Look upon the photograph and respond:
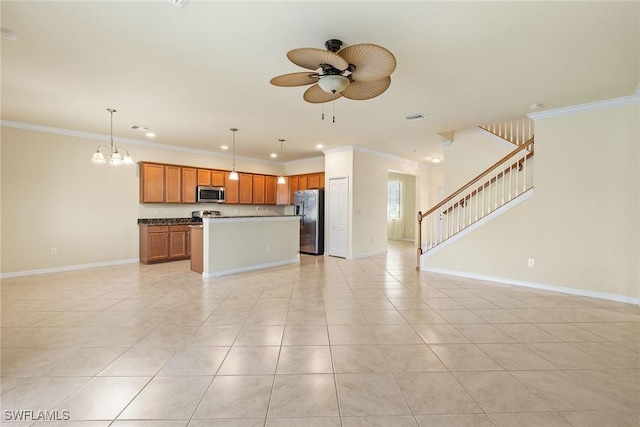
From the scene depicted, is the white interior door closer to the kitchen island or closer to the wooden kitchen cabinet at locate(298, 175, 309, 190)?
the kitchen island

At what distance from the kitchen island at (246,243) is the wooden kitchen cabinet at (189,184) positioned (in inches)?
89.0

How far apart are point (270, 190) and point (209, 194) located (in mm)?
1942

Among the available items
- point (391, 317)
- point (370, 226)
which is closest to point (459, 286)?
point (391, 317)

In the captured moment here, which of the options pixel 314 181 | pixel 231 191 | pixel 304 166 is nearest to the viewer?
pixel 231 191

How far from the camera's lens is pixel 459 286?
14.7ft

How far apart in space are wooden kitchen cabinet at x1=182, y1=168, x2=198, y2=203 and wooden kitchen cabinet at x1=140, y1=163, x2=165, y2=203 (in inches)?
18.4

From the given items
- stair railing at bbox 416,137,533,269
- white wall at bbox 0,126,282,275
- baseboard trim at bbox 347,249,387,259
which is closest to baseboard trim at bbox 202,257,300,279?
baseboard trim at bbox 347,249,387,259

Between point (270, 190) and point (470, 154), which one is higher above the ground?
point (470, 154)

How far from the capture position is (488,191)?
5137mm

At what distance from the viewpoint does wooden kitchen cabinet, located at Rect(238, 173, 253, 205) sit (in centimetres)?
802

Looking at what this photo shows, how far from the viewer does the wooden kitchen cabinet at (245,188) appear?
8016 millimetres

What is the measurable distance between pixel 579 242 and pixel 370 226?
4033 millimetres

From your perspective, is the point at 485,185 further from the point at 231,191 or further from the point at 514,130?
Result: the point at 231,191

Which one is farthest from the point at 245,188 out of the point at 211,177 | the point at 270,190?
the point at 211,177
